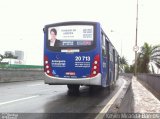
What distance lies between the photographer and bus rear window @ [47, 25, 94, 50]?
17.4 meters

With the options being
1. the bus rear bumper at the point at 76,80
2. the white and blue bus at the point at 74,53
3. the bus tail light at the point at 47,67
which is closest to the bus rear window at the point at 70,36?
the white and blue bus at the point at 74,53

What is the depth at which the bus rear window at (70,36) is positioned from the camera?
17.4 meters

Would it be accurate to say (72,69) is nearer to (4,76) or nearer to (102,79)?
(102,79)

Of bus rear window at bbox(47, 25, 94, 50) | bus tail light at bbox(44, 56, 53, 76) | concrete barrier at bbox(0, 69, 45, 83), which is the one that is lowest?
concrete barrier at bbox(0, 69, 45, 83)

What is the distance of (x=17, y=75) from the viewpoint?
3547 cm

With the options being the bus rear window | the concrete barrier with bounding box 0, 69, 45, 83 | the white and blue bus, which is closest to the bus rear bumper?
the white and blue bus

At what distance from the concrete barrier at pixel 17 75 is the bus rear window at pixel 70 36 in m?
14.4

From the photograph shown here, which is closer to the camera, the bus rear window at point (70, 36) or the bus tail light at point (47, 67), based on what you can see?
the bus rear window at point (70, 36)

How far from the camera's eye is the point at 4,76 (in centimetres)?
3222

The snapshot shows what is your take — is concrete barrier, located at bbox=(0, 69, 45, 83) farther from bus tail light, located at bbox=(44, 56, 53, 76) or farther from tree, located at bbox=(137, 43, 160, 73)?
tree, located at bbox=(137, 43, 160, 73)

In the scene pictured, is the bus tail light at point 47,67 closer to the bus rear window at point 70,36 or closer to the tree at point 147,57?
the bus rear window at point 70,36

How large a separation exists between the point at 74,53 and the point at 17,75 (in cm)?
1877

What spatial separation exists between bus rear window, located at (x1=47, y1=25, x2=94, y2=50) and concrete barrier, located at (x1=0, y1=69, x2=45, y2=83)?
1437 centimetres

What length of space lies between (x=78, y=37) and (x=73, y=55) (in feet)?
2.73
